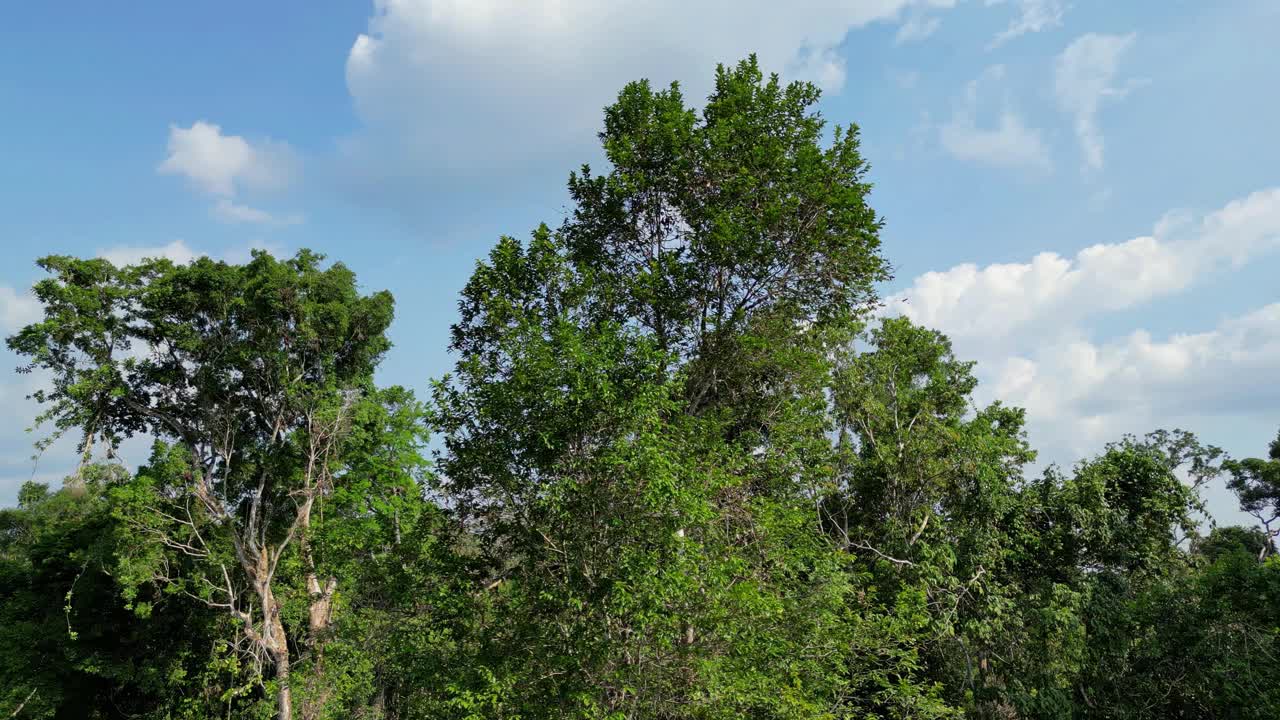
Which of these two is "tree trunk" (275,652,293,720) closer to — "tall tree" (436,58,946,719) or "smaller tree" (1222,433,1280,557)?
"tall tree" (436,58,946,719)

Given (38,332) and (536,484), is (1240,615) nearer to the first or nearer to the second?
(536,484)

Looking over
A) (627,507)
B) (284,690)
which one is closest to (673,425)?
(627,507)

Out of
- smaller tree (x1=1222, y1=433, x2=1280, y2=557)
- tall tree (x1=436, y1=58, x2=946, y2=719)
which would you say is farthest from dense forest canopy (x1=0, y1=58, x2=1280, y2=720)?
smaller tree (x1=1222, y1=433, x2=1280, y2=557)

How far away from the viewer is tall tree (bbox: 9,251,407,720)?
1666 centimetres

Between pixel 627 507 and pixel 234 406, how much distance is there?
13.7 m

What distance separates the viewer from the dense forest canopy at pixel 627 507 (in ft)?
30.4

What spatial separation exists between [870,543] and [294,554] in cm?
1408

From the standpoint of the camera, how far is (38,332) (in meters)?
15.8

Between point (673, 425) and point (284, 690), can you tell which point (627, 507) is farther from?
point (284, 690)

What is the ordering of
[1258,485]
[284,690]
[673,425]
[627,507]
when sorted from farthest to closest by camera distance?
1. [1258,485]
2. [284,690]
3. [673,425]
4. [627,507]

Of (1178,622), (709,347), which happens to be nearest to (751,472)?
(709,347)

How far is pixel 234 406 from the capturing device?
18.8 m

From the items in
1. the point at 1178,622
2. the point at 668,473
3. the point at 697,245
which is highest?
the point at 697,245

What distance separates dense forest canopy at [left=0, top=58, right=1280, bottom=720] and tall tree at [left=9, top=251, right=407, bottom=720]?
0.09 metres
